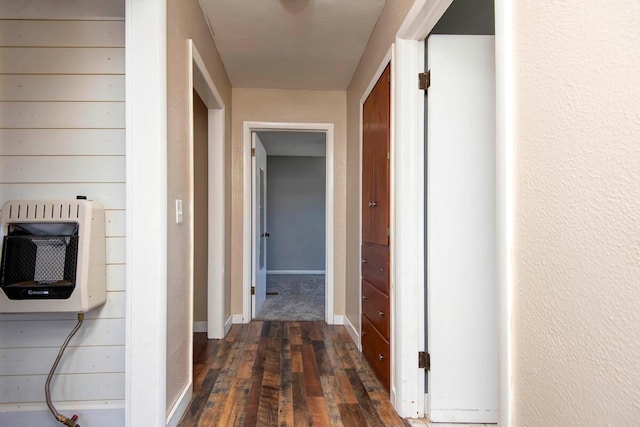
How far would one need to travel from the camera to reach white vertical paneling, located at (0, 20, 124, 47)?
1.86 m

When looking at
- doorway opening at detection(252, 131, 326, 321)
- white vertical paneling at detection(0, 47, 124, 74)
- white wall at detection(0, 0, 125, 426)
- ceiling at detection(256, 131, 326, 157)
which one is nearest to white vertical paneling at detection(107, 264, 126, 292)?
white wall at detection(0, 0, 125, 426)

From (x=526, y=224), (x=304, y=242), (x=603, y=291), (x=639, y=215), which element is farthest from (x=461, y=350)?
(x=304, y=242)

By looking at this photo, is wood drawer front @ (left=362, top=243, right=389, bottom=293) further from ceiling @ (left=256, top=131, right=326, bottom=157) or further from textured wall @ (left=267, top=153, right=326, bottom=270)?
textured wall @ (left=267, top=153, right=326, bottom=270)

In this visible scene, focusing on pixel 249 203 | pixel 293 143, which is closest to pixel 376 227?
pixel 249 203

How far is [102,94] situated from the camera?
1.89m

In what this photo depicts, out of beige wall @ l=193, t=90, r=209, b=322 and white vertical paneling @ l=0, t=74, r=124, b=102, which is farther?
beige wall @ l=193, t=90, r=209, b=322

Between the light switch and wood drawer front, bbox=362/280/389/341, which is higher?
the light switch

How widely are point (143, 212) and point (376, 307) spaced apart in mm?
1563

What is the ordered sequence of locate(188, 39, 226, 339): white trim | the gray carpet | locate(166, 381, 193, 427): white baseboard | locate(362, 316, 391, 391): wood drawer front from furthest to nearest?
1. the gray carpet
2. locate(188, 39, 226, 339): white trim
3. locate(362, 316, 391, 391): wood drawer front
4. locate(166, 381, 193, 427): white baseboard

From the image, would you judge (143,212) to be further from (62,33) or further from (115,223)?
(62,33)

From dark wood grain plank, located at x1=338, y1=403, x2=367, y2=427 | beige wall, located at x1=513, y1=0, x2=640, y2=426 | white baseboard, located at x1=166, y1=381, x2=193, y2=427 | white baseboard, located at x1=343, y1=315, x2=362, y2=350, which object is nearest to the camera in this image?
beige wall, located at x1=513, y1=0, x2=640, y2=426

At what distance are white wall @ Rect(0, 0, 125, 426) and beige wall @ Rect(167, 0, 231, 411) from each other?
26 centimetres

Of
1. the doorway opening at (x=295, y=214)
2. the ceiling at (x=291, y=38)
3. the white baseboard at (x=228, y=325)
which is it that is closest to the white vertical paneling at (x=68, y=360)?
the white baseboard at (x=228, y=325)

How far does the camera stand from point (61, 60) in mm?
1877
